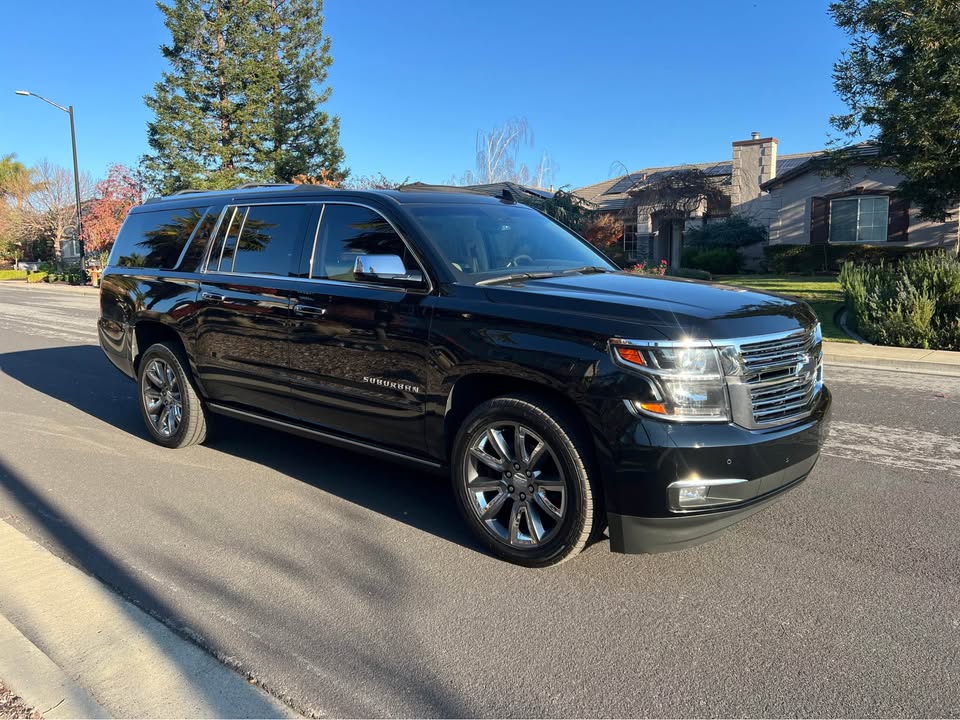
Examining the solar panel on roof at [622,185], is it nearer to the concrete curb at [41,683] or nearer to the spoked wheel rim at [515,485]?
the spoked wheel rim at [515,485]

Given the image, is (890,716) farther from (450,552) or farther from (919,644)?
(450,552)

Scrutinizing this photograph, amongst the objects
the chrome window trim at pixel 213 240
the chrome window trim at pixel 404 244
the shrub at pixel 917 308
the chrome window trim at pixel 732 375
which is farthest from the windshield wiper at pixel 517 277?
the shrub at pixel 917 308

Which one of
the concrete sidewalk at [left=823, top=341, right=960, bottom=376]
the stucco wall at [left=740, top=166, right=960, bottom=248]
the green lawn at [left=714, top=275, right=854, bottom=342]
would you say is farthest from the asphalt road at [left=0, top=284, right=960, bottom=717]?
the stucco wall at [left=740, top=166, right=960, bottom=248]

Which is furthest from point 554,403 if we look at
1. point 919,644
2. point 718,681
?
point 919,644

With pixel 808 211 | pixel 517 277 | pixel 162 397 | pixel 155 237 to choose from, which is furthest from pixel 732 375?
pixel 808 211

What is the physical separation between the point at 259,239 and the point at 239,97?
107ft

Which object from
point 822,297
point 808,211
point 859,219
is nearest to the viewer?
point 822,297

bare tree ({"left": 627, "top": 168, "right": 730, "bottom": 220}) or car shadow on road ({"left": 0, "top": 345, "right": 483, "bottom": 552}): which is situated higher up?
bare tree ({"left": 627, "top": 168, "right": 730, "bottom": 220})

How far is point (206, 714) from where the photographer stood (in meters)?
2.73

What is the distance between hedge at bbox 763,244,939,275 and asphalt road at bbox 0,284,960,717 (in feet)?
76.2

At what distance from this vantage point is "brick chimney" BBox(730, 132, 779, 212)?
110 feet

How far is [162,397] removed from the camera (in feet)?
20.6

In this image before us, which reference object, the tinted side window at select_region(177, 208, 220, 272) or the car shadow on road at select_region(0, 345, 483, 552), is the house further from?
the tinted side window at select_region(177, 208, 220, 272)

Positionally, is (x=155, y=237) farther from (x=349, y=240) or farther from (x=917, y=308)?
(x=917, y=308)
